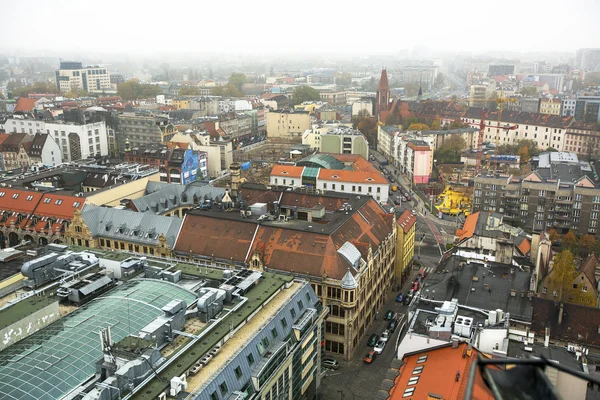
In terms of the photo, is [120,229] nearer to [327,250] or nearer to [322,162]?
[327,250]

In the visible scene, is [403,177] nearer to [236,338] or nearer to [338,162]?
[338,162]

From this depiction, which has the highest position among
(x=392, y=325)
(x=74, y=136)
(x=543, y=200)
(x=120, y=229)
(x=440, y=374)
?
(x=74, y=136)

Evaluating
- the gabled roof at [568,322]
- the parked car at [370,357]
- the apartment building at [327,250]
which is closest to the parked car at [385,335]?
the apartment building at [327,250]

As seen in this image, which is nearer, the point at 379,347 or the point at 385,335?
the point at 379,347

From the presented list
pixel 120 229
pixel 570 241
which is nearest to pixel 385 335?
pixel 120 229

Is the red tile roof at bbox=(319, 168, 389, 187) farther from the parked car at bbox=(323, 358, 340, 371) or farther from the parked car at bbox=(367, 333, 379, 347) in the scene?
the parked car at bbox=(323, 358, 340, 371)

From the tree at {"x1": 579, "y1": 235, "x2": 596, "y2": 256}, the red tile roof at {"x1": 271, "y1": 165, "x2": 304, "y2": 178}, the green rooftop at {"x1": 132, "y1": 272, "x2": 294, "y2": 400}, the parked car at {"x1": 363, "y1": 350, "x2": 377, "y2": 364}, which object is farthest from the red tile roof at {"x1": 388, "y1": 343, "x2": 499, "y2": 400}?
the red tile roof at {"x1": 271, "y1": 165, "x2": 304, "y2": 178}
